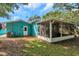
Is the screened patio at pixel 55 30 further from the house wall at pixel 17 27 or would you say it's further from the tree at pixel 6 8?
the tree at pixel 6 8

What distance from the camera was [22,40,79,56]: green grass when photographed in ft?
6.68

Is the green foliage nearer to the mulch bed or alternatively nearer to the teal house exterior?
the teal house exterior

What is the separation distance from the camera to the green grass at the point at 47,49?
2.04m

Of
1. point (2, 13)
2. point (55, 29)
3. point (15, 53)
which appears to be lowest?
point (15, 53)

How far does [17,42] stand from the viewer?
2.07 meters

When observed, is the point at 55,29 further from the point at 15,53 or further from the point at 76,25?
the point at 15,53

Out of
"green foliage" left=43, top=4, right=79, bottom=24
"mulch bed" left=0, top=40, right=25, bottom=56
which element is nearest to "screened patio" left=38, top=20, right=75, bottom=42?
"green foliage" left=43, top=4, right=79, bottom=24

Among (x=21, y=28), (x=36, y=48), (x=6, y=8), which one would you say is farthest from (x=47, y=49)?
(x=6, y=8)

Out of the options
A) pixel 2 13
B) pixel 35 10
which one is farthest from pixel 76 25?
pixel 2 13

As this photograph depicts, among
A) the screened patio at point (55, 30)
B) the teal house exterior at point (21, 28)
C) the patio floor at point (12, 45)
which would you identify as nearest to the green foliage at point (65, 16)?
the screened patio at point (55, 30)

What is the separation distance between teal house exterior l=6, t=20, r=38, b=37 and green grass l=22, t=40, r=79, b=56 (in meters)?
0.09

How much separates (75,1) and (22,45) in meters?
0.60

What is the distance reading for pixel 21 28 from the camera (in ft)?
6.81

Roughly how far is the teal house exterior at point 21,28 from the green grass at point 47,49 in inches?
3.7
